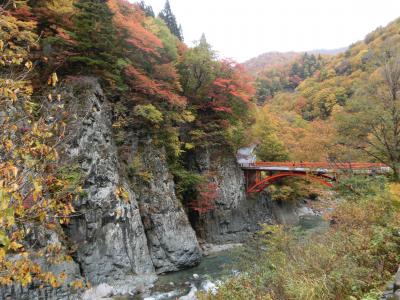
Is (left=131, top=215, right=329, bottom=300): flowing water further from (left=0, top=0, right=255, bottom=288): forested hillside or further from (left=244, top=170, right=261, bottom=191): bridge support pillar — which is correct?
(left=244, top=170, right=261, bottom=191): bridge support pillar

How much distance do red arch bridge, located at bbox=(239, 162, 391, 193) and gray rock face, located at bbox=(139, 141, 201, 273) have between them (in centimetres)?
856

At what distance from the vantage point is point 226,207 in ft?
68.1

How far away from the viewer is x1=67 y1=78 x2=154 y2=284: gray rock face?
Result: 11.6 meters

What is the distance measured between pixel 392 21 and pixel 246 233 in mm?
72093

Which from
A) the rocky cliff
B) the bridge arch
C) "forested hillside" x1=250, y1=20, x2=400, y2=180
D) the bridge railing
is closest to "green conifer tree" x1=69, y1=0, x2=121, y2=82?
the rocky cliff

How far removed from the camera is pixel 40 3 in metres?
13.8

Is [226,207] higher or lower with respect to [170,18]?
→ lower

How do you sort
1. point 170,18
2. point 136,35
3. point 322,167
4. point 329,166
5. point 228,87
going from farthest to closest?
point 170,18 → point 228,87 → point 322,167 → point 136,35 → point 329,166

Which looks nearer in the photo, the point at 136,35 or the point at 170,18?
the point at 136,35

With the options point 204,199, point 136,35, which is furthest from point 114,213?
point 136,35

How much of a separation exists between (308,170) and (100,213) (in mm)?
13262

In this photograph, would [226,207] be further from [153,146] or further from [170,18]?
[170,18]

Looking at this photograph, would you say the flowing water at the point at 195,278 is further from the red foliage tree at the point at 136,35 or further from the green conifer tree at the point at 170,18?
the green conifer tree at the point at 170,18

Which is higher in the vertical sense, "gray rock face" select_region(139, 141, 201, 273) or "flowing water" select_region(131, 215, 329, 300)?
"gray rock face" select_region(139, 141, 201, 273)
